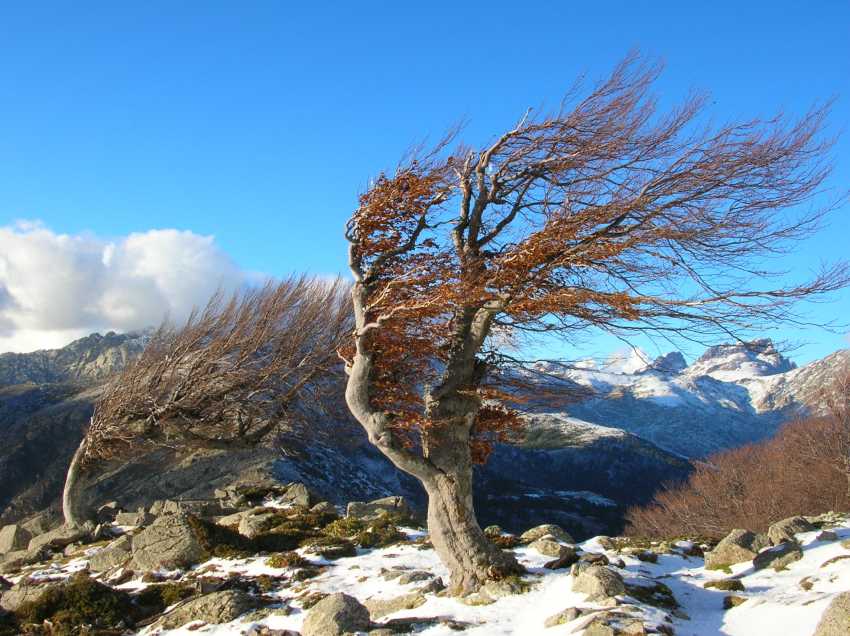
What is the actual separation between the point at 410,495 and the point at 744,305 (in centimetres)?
6138

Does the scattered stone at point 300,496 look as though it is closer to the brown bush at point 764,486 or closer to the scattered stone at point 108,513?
the scattered stone at point 108,513

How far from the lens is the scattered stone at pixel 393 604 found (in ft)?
36.0

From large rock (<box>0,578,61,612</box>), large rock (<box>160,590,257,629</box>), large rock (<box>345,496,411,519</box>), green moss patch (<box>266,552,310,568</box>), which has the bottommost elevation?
large rock (<box>160,590,257,629</box>)

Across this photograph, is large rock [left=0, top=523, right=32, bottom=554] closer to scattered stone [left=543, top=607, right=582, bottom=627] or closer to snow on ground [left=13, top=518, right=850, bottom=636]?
snow on ground [left=13, top=518, right=850, bottom=636]

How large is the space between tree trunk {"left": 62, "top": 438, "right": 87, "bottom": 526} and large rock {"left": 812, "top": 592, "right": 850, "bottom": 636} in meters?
24.9

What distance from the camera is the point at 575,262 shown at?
10695 mm

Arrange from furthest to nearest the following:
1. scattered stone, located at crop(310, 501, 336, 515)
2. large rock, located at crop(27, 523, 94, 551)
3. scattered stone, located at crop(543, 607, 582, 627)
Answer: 1. large rock, located at crop(27, 523, 94, 551)
2. scattered stone, located at crop(310, 501, 336, 515)
3. scattered stone, located at crop(543, 607, 582, 627)

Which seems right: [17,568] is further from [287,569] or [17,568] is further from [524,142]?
[524,142]

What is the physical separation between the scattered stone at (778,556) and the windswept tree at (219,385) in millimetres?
17961

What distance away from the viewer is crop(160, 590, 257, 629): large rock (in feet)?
37.4

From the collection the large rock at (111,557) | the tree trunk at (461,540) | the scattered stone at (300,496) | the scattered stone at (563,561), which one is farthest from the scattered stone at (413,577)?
the scattered stone at (300,496)

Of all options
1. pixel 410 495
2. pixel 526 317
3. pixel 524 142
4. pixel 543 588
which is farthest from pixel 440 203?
pixel 410 495

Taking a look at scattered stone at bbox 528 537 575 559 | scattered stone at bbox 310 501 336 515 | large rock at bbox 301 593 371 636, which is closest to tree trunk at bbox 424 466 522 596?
scattered stone at bbox 528 537 575 559

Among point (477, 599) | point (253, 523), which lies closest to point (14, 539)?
point (253, 523)
